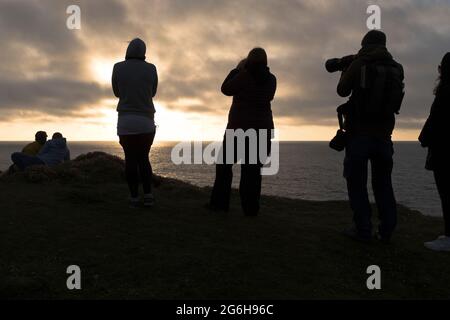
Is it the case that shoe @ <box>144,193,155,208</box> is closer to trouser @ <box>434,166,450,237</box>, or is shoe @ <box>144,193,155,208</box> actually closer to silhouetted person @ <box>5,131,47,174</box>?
trouser @ <box>434,166,450,237</box>

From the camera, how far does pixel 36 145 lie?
13.9m

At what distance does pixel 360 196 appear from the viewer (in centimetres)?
613

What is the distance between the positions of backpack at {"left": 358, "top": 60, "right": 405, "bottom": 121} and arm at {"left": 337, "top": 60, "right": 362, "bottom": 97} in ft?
0.25

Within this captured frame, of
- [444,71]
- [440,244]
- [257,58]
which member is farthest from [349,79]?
[440,244]

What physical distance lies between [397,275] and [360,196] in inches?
49.2

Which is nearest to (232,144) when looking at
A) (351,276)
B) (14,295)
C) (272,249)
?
(272,249)

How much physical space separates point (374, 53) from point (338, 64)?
60 centimetres

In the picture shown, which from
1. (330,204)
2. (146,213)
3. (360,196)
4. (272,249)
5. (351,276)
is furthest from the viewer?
(330,204)

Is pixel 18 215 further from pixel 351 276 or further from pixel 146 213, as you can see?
pixel 351 276

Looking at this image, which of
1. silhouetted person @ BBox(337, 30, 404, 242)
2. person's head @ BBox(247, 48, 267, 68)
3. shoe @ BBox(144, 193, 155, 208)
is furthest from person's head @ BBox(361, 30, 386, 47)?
Result: shoe @ BBox(144, 193, 155, 208)

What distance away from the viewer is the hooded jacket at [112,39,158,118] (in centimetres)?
732

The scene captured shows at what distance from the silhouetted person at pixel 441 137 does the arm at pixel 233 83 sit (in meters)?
2.88

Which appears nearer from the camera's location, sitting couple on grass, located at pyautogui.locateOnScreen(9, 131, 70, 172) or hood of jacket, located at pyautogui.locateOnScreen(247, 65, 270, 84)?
hood of jacket, located at pyautogui.locateOnScreen(247, 65, 270, 84)
